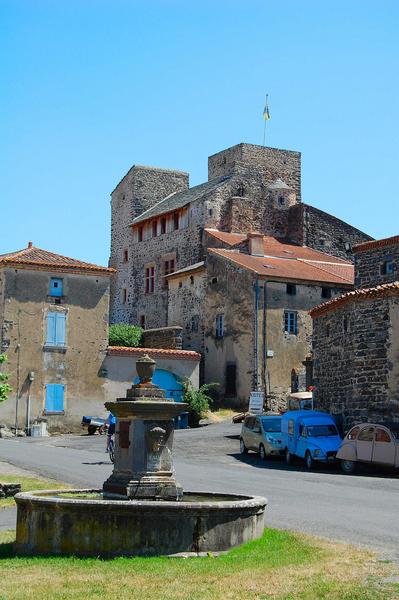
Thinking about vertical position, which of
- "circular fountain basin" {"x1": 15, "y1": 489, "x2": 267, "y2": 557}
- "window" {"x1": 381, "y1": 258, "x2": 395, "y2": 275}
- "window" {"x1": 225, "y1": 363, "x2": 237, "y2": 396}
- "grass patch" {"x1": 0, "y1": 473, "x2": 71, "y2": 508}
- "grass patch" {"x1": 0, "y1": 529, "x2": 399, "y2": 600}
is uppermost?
"window" {"x1": 381, "y1": 258, "x2": 395, "y2": 275}

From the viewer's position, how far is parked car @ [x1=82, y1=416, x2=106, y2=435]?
1486 inches

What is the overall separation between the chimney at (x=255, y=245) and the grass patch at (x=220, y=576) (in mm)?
36617

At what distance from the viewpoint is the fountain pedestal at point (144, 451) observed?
12.1m

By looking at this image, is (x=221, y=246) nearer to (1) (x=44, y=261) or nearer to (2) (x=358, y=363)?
(1) (x=44, y=261)

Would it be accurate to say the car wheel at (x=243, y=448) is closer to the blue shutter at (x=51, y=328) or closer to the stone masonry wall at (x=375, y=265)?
the stone masonry wall at (x=375, y=265)

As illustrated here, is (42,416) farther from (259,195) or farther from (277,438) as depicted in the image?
(259,195)

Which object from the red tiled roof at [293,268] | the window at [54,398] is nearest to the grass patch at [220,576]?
the window at [54,398]

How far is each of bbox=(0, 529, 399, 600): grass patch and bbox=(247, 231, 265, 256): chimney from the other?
120 ft

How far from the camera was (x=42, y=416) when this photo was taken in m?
38.1

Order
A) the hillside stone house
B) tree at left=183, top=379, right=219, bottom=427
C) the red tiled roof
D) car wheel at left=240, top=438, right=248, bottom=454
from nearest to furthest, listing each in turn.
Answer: car wheel at left=240, top=438, right=248, bottom=454 < tree at left=183, top=379, right=219, bottom=427 < the red tiled roof < the hillside stone house

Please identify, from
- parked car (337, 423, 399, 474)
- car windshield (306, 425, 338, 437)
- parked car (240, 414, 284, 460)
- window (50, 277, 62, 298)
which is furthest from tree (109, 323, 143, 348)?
parked car (337, 423, 399, 474)

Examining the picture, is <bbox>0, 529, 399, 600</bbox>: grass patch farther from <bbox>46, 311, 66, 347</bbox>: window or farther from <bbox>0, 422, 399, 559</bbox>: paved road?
<bbox>46, 311, 66, 347</bbox>: window

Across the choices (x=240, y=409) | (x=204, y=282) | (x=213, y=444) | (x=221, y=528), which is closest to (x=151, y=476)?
(x=221, y=528)

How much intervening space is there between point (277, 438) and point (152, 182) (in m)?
36.1
